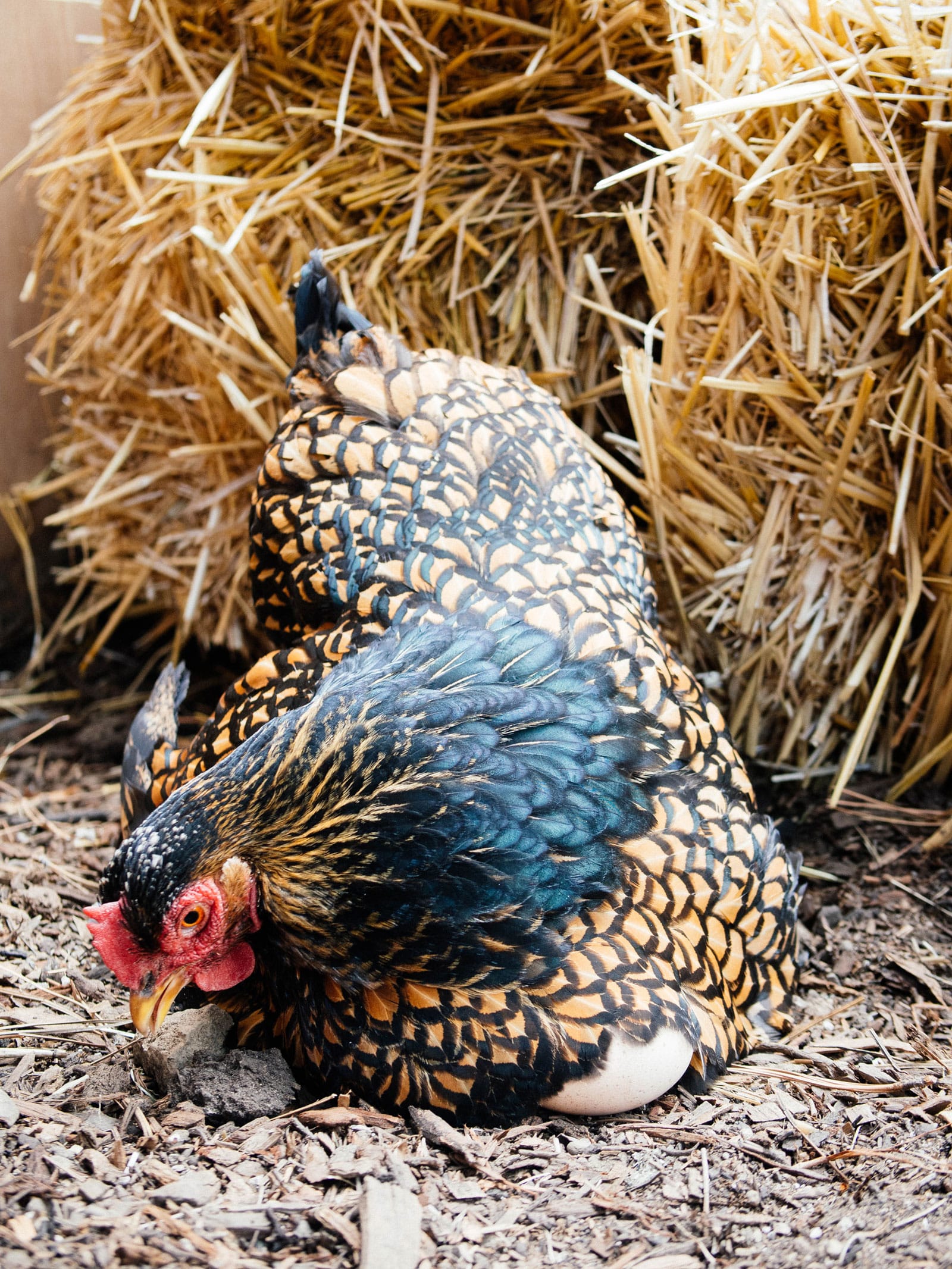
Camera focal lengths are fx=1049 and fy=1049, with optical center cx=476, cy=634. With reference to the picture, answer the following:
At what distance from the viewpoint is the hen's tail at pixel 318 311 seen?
2.67m

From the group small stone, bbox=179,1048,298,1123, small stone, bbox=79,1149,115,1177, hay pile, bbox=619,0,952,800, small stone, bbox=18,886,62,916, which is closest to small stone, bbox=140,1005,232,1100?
small stone, bbox=179,1048,298,1123

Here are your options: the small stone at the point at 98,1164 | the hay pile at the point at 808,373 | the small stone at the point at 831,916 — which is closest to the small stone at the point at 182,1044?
the small stone at the point at 98,1164

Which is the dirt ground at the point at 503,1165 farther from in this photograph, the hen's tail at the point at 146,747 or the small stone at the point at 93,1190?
the hen's tail at the point at 146,747

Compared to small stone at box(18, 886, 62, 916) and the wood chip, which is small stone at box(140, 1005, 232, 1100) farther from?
small stone at box(18, 886, 62, 916)

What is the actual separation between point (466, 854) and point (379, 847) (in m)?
0.15

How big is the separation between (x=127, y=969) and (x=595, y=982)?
82cm

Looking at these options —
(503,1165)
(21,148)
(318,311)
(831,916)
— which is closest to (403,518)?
(318,311)

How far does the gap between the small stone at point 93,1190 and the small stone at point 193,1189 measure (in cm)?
7

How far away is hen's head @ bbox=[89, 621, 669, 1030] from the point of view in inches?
69.6

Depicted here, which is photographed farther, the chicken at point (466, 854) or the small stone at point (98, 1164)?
the chicken at point (466, 854)

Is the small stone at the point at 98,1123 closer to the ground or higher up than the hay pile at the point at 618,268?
closer to the ground

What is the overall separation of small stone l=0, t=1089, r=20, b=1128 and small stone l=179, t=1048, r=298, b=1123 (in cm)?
26

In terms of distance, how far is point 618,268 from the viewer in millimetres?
3043

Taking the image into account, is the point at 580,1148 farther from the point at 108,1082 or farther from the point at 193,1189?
the point at 108,1082
